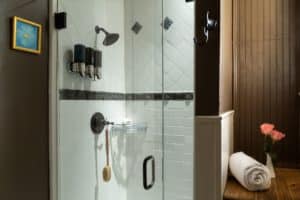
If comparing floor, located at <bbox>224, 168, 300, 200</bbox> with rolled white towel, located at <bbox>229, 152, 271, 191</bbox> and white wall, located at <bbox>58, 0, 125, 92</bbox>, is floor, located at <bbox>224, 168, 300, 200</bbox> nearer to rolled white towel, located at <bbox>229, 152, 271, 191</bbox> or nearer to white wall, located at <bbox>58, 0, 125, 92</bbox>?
rolled white towel, located at <bbox>229, 152, 271, 191</bbox>

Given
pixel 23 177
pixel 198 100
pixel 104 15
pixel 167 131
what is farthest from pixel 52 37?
pixel 167 131

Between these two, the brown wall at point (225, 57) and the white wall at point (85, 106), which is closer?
the brown wall at point (225, 57)

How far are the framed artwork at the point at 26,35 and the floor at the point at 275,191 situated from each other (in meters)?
1.40

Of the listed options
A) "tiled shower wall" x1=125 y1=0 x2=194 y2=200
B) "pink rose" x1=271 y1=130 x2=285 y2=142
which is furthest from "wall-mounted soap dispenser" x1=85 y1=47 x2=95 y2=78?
"pink rose" x1=271 y1=130 x2=285 y2=142

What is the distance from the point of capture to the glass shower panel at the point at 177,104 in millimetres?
2168

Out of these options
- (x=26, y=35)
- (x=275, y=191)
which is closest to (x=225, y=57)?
(x=275, y=191)

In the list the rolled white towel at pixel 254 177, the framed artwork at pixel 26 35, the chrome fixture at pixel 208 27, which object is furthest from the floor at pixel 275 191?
the framed artwork at pixel 26 35

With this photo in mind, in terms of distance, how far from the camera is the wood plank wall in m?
2.04

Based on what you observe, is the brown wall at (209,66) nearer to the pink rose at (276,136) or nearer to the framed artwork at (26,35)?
the pink rose at (276,136)

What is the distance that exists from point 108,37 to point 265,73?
1.31 metres

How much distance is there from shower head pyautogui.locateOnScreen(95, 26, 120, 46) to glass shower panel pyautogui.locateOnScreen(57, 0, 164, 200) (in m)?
0.03

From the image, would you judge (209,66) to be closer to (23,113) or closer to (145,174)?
(23,113)

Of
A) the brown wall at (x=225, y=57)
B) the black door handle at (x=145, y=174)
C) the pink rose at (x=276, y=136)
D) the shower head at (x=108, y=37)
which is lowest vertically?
the black door handle at (x=145, y=174)

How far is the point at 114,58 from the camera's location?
7.82 ft
